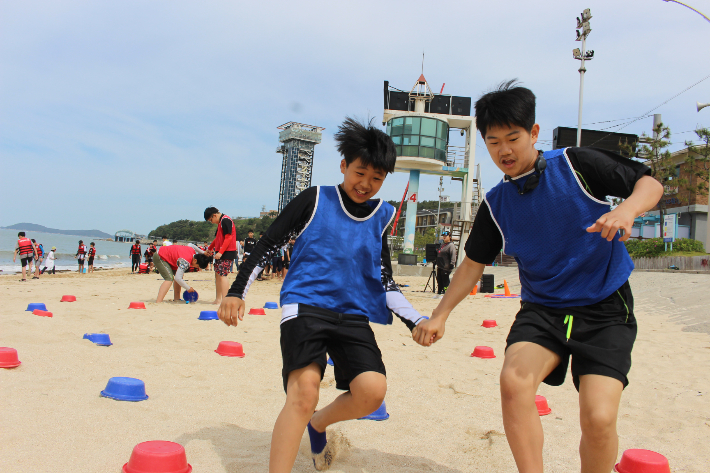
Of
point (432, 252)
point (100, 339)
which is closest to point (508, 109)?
point (100, 339)

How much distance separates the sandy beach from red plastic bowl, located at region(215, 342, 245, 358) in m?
0.11

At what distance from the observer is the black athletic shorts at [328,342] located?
2479 mm

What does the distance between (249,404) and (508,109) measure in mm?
2868

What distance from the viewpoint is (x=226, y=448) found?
117 inches

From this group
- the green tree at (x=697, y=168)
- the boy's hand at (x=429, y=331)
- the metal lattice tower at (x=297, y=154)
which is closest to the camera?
the boy's hand at (x=429, y=331)

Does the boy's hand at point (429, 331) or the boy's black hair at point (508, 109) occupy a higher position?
the boy's black hair at point (508, 109)

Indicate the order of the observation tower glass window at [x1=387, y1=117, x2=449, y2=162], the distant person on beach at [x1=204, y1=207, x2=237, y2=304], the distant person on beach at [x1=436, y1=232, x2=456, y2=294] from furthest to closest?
the observation tower glass window at [x1=387, y1=117, x2=449, y2=162] < the distant person on beach at [x1=436, y1=232, x2=456, y2=294] < the distant person on beach at [x1=204, y1=207, x2=237, y2=304]

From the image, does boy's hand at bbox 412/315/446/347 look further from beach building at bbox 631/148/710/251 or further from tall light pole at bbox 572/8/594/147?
beach building at bbox 631/148/710/251

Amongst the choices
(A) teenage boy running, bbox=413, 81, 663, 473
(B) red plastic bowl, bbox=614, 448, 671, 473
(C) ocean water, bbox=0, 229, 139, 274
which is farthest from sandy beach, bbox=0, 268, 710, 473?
(C) ocean water, bbox=0, 229, 139, 274

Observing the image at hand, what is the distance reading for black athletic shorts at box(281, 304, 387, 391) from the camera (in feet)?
8.13

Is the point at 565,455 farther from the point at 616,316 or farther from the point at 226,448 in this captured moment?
the point at 226,448

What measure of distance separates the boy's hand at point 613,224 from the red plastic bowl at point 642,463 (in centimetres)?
150

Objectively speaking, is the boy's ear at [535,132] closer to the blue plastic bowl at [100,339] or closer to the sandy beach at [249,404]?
the sandy beach at [249,404]

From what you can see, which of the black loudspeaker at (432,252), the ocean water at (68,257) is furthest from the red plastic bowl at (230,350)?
the ocean water at (68,257)
